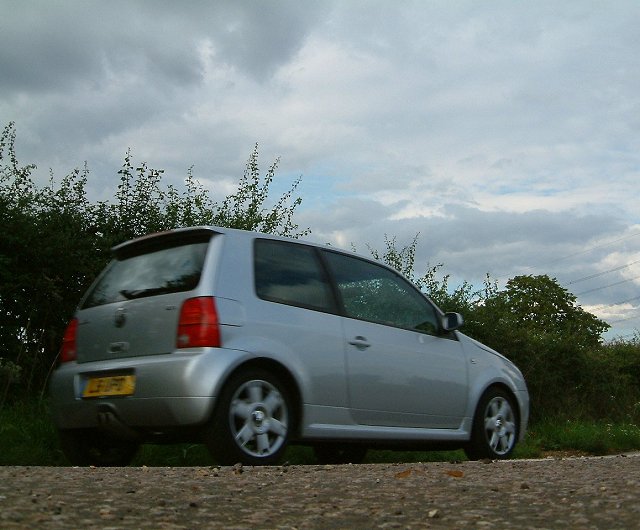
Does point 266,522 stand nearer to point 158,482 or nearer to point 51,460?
point 158,482

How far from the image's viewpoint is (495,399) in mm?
8133

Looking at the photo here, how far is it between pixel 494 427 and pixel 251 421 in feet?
9.12

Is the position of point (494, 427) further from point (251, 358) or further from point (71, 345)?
point (71, 345)

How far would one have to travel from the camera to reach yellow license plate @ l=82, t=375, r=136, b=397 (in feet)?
20.4

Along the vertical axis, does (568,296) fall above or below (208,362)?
above

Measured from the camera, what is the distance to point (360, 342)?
22.8 feet

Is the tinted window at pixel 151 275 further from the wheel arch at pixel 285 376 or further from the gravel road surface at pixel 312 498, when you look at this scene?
the gravel road surface at pixel 312 498

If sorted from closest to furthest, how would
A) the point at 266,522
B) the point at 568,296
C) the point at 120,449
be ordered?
the point at 266,522, the point at 120,449, the point at 568,296

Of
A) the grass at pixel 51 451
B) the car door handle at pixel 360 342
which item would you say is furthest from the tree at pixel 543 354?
the car door handle at pixel 360 342

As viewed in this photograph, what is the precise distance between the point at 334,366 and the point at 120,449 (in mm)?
1892

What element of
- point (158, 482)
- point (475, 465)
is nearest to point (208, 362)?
point (158, 482)

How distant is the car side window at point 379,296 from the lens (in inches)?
283

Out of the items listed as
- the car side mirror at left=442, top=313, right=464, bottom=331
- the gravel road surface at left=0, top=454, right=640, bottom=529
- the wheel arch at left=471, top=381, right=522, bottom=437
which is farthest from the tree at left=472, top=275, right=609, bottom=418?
the gravel road surface at left=0, top=454, right=640, bottom=529

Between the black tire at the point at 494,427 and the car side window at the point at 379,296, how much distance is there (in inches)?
33.1
